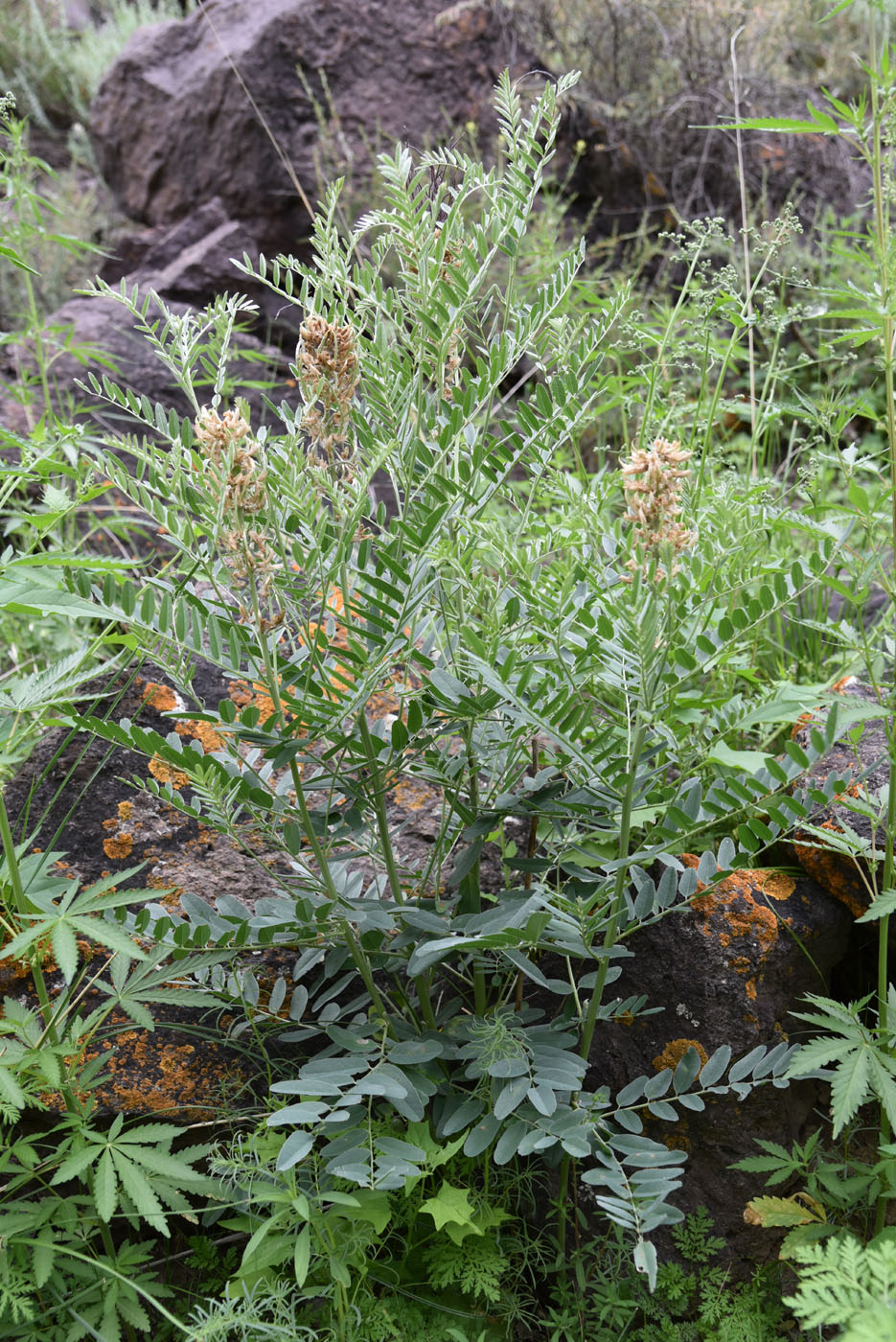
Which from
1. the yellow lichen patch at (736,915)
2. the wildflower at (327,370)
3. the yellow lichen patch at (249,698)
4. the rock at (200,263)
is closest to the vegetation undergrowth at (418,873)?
the wildflower at (327,370)

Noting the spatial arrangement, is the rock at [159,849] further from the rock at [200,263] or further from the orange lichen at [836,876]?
the rock at [200,263]

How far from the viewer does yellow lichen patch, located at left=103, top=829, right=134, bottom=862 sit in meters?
1.75

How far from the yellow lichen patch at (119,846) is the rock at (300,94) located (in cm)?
403

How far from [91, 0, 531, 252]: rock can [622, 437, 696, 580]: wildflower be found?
14.1 feet

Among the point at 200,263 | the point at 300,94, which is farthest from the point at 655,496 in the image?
the point at 300,94

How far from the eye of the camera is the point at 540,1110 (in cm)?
120

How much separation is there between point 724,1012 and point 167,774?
1020mm

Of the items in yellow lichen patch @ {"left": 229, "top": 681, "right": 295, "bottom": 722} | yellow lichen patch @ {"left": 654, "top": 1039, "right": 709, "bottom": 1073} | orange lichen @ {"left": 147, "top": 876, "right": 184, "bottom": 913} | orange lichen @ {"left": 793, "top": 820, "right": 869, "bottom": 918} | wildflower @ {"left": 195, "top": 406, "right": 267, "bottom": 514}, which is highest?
wildflower @ {"left": 195, "top": 406, "right": 267, "bottom": 514}

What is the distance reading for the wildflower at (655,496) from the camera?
1.13 metres

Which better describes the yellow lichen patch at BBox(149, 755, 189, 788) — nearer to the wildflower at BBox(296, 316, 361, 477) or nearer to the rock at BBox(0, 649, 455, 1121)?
the rock at BBox(0, 649, 455, 1121)

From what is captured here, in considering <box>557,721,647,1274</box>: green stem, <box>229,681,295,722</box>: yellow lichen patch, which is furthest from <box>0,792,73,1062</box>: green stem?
<box>557,721,647,1274</box>: green stem

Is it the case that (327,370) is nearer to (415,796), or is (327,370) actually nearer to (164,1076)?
(415,796)

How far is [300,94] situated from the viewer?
16.8 feet

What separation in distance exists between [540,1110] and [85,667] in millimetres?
1290
